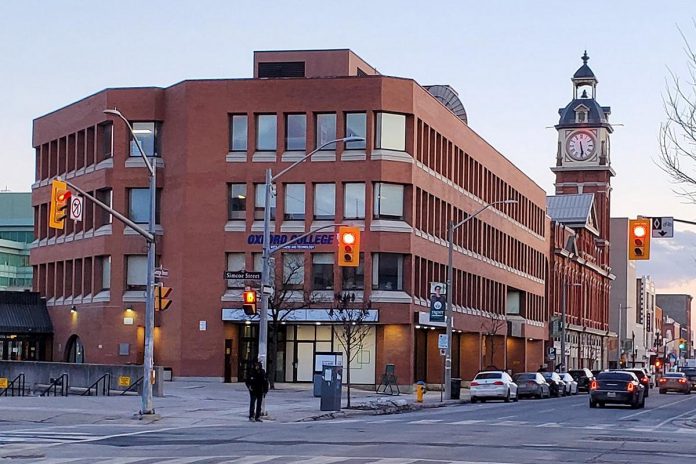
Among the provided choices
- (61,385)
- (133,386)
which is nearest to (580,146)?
(61,385)

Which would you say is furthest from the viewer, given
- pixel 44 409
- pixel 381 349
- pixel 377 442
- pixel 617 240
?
pixel 617 240

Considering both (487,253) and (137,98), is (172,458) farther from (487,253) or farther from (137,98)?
(487,253)

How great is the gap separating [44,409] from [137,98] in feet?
100

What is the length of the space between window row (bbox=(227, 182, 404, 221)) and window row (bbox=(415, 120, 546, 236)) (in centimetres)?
303

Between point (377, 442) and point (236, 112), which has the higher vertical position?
point (236, 112)

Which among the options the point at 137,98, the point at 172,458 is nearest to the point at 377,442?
the point at 172,458

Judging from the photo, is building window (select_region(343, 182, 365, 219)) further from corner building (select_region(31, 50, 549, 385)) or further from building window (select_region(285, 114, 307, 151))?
building window (select_region(285, 114, 307, 151))

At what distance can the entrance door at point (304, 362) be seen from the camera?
63844 mm

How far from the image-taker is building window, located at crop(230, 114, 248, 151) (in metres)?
63.2

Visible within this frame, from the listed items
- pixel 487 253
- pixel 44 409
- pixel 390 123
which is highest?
pixel 390 123

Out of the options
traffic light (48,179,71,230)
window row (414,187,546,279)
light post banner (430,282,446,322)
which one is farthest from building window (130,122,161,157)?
traffic light (48,179,71,230)

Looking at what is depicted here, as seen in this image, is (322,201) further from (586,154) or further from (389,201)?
(586,154)

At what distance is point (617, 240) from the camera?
158 metres

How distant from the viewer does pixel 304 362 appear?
63.8 m
